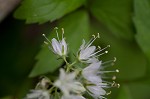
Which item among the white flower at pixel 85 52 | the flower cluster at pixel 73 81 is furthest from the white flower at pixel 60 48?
the white flower at pixel 85 52

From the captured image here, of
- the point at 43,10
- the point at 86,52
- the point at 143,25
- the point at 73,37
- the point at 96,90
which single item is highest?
the point at 43,10

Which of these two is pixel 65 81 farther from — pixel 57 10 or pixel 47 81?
pixel 57 10

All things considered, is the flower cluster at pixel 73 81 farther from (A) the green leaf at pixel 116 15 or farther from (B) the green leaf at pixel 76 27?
(A) the green leaf at pixel 116 15

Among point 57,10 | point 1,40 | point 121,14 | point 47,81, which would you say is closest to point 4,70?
point 1,40

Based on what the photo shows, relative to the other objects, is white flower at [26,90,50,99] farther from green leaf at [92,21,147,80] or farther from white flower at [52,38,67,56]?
green leaf at [92,21,147,80]

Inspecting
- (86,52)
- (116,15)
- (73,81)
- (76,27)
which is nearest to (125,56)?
(116,15)

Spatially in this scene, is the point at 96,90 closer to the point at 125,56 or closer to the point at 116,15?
the point at 116,15
